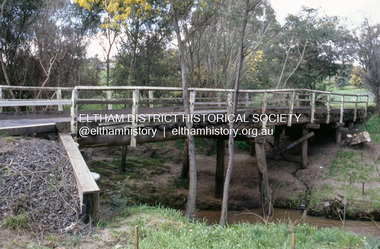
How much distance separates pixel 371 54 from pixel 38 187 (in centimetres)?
1822

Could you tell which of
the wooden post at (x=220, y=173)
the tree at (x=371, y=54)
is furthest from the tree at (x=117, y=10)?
the tree at (x=371, y=54)

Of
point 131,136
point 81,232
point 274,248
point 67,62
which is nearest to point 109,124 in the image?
point 131,136

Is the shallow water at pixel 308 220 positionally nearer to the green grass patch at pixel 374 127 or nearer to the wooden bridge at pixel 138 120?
the wooden bridge at pixel 138 120

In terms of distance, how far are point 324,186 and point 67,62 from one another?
40.0 ft

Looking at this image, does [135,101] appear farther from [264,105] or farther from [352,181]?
[352,181]

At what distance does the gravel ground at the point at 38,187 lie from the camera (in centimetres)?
399

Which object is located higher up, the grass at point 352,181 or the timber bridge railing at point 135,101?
the timber bridge railing at point 135,101

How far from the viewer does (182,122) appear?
333 inches

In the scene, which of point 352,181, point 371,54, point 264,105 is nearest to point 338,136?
point 352,181

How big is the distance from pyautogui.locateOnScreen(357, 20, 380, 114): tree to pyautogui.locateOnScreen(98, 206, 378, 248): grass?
14854 mm

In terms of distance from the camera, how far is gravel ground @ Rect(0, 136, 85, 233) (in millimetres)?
3990

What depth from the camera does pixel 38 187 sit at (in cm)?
444

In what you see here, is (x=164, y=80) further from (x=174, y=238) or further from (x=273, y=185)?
(x=174, y=238)

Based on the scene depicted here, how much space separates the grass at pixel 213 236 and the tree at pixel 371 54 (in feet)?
48.7
